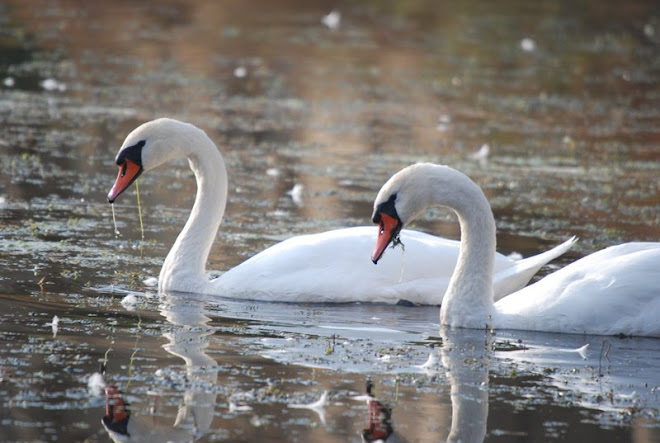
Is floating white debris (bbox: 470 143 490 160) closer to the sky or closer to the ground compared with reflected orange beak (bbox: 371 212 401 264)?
closer to the sky

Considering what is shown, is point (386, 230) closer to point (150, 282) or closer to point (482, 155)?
point (150, 282)

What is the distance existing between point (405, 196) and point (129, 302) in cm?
202

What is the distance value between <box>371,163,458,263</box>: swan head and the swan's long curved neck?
185 centimetres

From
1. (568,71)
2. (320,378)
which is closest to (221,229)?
(320,378)

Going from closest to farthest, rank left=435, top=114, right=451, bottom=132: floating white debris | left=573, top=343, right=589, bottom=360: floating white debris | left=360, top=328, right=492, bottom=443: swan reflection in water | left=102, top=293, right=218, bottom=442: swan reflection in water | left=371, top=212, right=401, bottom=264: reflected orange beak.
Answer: left=102, top=293, right=218, bottom=442: swan reflection in water
left=360, top=328, right=492, bottom=443: swan reflection in water
left=573, top=343, right=589, bottom=360: floating white debris
left=371, top=212, right=401, bottom=264: reflected orange beak
left=435, top=114, right=451, bottom=132: floating white debris

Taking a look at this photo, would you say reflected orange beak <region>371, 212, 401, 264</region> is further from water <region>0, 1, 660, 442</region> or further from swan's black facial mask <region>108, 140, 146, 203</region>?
swan's black facial mask <region>108, 140, 146, 203</region>

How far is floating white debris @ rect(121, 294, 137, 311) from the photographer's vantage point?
877 cm

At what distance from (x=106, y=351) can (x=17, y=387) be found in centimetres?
93

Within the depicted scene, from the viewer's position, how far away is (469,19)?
33562 millimetres

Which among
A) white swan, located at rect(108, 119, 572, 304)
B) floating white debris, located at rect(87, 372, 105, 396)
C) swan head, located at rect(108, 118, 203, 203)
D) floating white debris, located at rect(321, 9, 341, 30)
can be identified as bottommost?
floating white debris, located at rect(87, 372, 105, 396)

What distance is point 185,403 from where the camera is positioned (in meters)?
6.39

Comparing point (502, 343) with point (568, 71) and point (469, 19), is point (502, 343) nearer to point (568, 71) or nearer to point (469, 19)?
point (568, 71)

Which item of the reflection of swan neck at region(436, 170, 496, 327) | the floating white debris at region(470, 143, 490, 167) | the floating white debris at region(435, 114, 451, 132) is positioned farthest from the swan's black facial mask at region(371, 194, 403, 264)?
the floating white debris at region(435, 114, 451, 132)

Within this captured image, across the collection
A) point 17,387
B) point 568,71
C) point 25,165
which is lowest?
point 17,387
